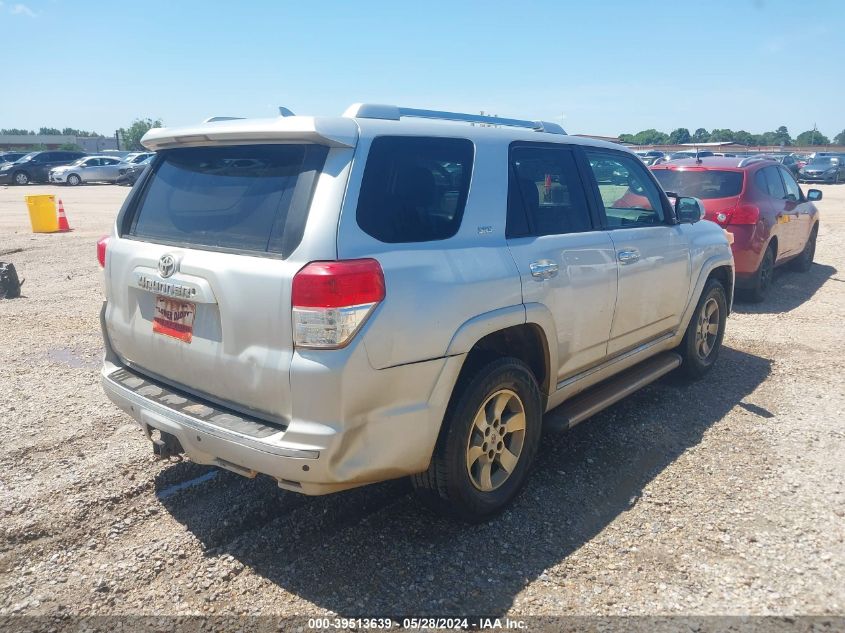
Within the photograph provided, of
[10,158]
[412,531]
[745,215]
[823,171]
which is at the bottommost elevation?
[412,531]

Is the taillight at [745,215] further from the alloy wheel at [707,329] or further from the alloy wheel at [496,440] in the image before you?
the alloy wheel at [496,440]

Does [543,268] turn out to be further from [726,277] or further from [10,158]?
[10,158]

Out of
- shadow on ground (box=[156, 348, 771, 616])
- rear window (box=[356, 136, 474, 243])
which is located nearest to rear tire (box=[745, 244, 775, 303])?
shadow on ground (box=[156, 348, 771, 616])

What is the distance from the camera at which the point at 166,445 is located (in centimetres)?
305

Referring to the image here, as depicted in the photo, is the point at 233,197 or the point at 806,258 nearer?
the point at 233,197

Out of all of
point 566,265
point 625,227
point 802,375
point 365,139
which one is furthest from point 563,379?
point 802,375

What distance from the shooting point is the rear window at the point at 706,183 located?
8102 millimetres

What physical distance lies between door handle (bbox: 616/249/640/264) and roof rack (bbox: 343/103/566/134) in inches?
35.2

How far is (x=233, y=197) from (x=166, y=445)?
3.91 ft

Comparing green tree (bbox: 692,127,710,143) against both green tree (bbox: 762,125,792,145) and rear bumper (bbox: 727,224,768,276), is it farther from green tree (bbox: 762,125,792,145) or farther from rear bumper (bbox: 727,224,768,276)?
rear bumper (bbox: 727,224,768,276)

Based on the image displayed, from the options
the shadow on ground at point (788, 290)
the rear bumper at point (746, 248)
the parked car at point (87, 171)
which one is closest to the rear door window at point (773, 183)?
the rear bumper at point (746, 248)

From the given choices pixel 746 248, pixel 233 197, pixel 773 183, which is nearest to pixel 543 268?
pixel 233 197

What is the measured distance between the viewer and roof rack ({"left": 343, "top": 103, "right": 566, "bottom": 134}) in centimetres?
307

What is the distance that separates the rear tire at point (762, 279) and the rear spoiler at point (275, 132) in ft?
22.6
